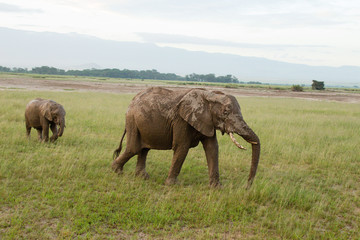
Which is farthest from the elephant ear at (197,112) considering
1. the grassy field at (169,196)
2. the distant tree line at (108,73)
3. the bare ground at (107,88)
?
the distant tree line at (108,73)

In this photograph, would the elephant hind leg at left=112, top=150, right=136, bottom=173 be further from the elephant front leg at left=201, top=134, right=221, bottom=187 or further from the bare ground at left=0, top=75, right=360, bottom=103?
the bare ground at left=0, top=75, right=360, bottom=103

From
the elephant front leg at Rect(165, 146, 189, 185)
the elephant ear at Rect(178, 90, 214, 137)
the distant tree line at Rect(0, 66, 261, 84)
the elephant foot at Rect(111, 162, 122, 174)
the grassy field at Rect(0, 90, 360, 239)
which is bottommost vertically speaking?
the grassy field at Rect(0, 90, 360, 239)

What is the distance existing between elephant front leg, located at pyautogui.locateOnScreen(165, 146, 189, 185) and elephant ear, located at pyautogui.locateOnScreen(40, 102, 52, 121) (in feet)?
15.7

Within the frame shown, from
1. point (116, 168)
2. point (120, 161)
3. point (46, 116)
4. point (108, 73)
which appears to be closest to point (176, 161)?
point (120, 161)

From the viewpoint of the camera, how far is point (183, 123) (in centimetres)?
654

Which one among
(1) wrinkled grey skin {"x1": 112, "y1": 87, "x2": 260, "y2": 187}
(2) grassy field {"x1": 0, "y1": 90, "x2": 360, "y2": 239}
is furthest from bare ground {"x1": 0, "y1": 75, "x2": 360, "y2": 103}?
(1) wrinkled grey skin {"x1": 112, "y1": 87, "x2": 260, "y2": 187}

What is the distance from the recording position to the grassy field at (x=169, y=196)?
500 centimetres

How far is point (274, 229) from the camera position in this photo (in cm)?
523

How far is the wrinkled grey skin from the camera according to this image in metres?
6.23

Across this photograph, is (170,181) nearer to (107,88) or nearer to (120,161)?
(120,161)

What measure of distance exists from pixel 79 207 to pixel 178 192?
6.39ft

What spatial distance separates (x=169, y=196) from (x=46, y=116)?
215 inches

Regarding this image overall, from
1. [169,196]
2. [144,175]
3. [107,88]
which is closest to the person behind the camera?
[169,196]

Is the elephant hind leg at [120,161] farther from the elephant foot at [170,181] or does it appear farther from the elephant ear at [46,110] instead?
the elephant ear at [46,110]
